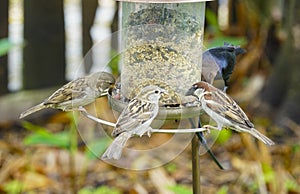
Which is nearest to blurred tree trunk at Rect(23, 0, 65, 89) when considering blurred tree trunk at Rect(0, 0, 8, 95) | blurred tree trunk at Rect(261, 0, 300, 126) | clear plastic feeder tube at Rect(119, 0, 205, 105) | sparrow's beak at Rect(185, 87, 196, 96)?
blurred tree trunk at Rect(0, 0, 8, 95)

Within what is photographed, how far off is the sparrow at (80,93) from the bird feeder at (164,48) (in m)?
0.06

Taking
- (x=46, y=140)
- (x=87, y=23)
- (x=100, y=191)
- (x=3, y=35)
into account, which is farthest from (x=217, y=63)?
(x=87, y=23)

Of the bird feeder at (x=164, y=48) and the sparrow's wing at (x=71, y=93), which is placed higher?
the bird feeder at (x=164, y=48)

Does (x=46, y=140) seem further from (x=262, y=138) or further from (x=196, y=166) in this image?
(x=262, y=138)

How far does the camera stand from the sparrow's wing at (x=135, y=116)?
1.91 m

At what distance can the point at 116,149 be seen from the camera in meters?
1.83

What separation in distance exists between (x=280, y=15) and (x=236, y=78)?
23.9 inches

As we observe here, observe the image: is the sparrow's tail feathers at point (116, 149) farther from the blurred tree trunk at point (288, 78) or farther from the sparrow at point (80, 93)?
the blurred tree trunk at point (288, 78)

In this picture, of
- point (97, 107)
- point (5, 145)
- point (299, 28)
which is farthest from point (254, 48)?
point (97, 107)

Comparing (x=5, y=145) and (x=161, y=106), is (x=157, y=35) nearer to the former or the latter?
(x=161, y=106)

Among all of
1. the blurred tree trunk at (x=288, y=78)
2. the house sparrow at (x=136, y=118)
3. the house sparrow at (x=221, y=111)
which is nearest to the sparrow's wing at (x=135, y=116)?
the house sparrow at (x=136, y=118)

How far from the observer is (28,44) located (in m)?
5.13

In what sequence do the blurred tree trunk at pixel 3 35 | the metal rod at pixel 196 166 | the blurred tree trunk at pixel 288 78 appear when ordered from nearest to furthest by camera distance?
1. the metal rod at pixel 196 166
2. the blurred tree trunk at pixel 288 78
3. the blurred tree trunk at pixel 3 35

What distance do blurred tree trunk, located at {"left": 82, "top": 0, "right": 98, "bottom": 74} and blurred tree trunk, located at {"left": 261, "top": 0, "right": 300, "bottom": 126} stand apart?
1331 millimetres
